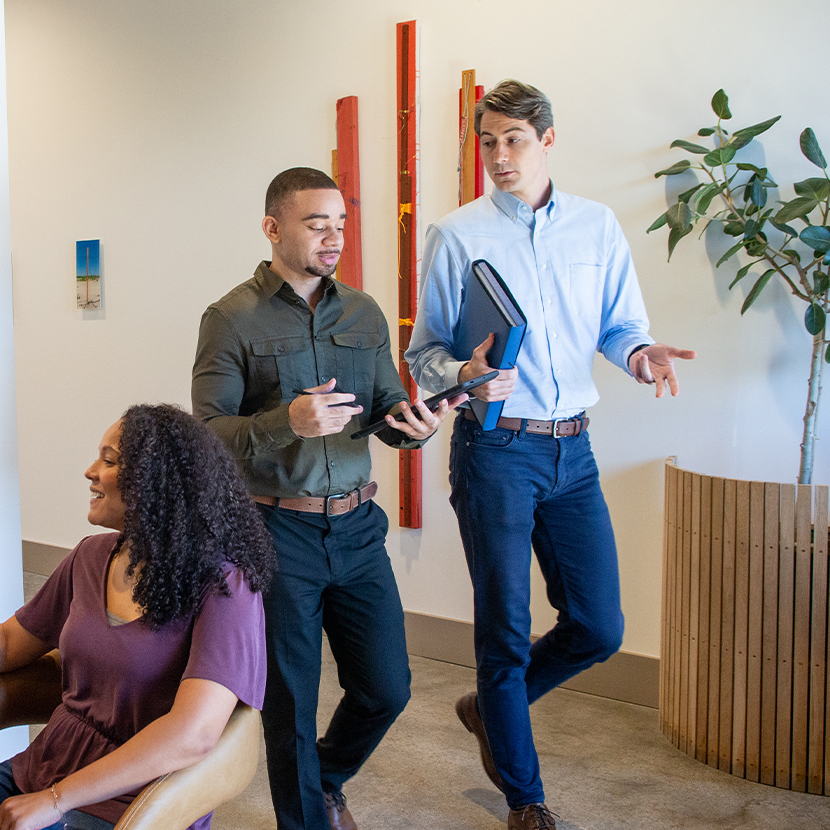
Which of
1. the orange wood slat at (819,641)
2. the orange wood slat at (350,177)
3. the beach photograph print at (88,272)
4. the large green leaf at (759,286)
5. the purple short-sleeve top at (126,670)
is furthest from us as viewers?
the beach photograph print at (88,272)

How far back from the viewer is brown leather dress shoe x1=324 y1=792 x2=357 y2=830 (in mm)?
2328

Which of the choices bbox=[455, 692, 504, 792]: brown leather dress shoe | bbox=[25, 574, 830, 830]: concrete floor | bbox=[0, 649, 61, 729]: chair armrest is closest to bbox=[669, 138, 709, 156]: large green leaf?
bbox=[455, 692, 504, 792]: brown leather dress shoe

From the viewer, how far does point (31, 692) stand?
168cm

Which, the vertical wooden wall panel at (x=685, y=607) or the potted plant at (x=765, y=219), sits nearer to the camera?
the potted plant at (x=765, y=219)

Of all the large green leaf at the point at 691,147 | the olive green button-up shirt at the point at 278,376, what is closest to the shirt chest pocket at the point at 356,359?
the olive green button-up shirt at the point at 278,376

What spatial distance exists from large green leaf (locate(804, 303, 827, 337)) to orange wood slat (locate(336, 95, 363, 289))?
76.2 inches

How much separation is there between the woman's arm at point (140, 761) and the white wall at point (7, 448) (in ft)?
3.98

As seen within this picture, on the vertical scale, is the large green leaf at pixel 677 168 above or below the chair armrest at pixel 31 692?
above

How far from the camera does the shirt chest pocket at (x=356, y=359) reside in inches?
89.4

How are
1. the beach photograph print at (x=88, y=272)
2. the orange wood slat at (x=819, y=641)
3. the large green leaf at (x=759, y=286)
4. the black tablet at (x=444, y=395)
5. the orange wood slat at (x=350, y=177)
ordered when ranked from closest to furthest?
the black tablet at (x=444, y=395), the orange wood slat at (x=819, y=641), the large green leaf at (x=759, y=286), the orange wood slat at (x=350, y=177), the beach photograph print at (x=88, y=272)

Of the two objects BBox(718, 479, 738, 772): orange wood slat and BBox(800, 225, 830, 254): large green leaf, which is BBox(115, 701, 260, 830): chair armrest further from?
BBox(800, 225, 830, 254): large green leaf

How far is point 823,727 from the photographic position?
2.58 meters

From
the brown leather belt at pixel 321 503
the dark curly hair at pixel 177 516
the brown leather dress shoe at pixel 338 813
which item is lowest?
the brown leather dress shoe at pixel 338 813

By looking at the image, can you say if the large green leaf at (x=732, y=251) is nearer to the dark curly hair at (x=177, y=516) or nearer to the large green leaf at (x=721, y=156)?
the large green leaf at (x=721, y=156)
